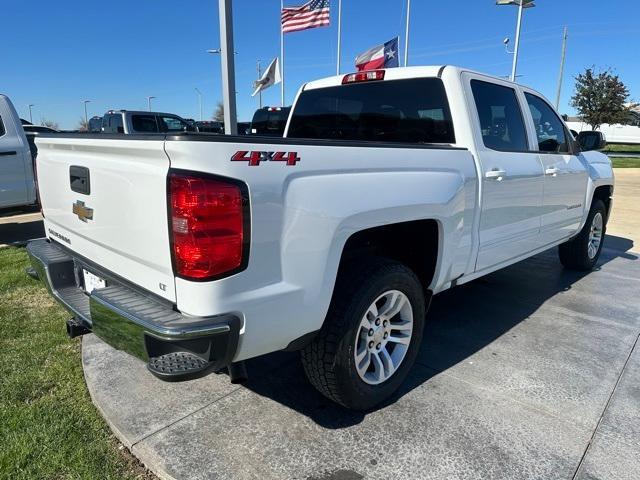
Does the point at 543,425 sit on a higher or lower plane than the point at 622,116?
lower

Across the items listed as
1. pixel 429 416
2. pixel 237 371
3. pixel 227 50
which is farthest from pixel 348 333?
pixel 227 50

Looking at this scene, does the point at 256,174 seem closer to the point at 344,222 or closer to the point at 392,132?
the point at 344,222

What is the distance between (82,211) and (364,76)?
2.31 meters

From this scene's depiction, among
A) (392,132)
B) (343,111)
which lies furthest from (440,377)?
(343,111)

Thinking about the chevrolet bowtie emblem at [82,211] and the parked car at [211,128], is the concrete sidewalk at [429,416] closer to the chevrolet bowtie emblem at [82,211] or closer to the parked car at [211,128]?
the chevrolet bowtie emblem at [82,211]

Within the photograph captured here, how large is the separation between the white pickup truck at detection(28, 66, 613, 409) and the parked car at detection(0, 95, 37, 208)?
4056mm

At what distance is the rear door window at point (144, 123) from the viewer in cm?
1441

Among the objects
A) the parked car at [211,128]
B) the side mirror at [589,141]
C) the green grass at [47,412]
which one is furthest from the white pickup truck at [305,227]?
the parked car at [211,128]

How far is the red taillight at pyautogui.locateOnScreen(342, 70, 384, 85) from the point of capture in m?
3.72

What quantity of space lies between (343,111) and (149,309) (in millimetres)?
2502

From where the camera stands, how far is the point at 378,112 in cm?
376

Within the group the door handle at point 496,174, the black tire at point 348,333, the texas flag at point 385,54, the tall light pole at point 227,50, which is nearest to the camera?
the black tire at point 348,333

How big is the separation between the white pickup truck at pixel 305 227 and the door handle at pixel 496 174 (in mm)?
18

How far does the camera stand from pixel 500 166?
3426 millimetres
